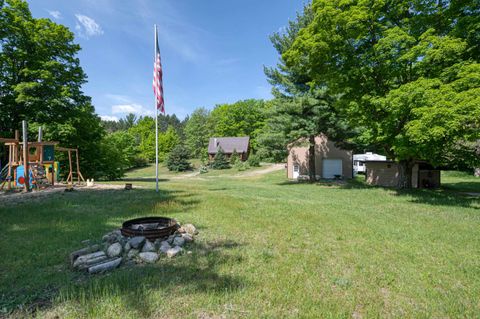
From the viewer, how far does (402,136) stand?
1155 centimetres

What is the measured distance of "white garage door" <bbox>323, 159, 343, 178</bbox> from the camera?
25.3 meters

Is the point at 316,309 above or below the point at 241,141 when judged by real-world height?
below

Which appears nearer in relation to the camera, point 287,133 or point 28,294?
point 28,294

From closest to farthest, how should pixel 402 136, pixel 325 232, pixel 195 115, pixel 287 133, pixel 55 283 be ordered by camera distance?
pixel 55 283, pixel 325 232, pixel 402 136, pixel 287 133, pixel 195 115

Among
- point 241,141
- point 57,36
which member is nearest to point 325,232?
point 57,36

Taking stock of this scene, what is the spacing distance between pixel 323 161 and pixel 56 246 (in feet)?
77.8

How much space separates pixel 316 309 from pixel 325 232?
3.73m

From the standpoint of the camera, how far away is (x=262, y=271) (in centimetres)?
419

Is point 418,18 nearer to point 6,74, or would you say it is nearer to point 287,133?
point 287,133

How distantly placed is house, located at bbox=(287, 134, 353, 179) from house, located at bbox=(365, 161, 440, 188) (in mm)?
3610

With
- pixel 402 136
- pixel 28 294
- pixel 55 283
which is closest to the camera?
pixel 28 294

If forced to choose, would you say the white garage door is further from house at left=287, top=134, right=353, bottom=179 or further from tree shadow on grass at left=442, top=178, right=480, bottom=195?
tree shadow on grass at left=442, top=178, right=480, bottom=195

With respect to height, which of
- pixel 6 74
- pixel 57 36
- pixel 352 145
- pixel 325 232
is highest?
pixel 57 36

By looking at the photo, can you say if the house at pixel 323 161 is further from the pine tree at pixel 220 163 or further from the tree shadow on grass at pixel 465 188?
the pine tree at pixel 220 163
